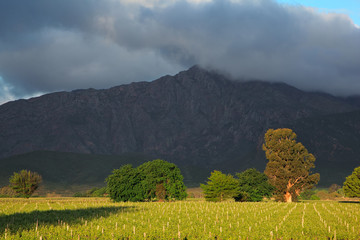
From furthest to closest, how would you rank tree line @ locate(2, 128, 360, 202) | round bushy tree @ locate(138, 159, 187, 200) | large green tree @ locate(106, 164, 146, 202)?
round bushy tree @ locate(138, 159, 187, 200), tree line @ locate(2, 128, 360, 202), large green tree @ locate(106, 164, 146, 202)

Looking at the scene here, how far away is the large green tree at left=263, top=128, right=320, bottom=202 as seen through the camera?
87.6 m

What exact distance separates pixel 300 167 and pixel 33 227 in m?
72.9

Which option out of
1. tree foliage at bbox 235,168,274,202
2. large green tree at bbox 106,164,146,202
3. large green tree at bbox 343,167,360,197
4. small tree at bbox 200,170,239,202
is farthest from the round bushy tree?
large green tree at bbox 343,167,360,197

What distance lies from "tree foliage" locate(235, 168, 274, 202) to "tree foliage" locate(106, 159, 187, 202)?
18.0m

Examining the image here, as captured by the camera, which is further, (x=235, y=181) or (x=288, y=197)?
(x=288, y=197)

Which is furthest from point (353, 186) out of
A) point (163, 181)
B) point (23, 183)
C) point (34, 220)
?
point (23, 183)

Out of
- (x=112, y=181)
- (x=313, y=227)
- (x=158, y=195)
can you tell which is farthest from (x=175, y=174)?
(x=313, y=227)

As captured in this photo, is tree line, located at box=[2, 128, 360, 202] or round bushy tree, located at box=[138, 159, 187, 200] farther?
round bushy tree, located at box=[138, 159, 187, 200]

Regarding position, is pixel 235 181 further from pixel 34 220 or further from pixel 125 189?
pixel 34 220

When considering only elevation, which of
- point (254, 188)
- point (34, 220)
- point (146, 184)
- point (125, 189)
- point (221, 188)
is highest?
point (146, 184)

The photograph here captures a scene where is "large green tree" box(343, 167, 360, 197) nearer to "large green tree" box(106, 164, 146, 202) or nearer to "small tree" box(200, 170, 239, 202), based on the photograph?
"small tree" box(200, 170, 239, 202)

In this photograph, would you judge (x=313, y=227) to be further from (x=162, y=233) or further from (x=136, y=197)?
(x=136, y=197)

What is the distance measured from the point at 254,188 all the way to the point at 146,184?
31849 mm

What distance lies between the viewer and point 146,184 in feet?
281
